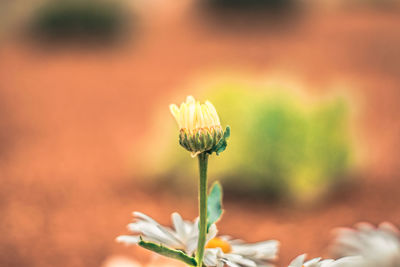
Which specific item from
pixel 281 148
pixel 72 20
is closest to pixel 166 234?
pixel 281 148

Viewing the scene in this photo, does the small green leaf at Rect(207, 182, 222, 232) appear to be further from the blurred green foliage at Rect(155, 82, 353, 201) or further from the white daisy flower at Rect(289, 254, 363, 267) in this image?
the blurred green foliage at Rect(155, 82, 353, 201)

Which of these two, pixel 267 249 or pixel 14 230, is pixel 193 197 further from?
pixel 267 249

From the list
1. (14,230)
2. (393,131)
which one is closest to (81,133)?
(14,230)

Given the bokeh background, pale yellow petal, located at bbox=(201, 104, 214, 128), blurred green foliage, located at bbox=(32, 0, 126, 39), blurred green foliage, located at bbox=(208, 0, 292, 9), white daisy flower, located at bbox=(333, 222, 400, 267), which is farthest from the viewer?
blurred green foliage, located at bbox=(208, 0, 292, 9)

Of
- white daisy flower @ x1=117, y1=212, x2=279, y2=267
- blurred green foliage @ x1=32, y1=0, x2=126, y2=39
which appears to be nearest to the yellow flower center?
white daisy flower @ x1=117, y1=212, x2=279, y2=267

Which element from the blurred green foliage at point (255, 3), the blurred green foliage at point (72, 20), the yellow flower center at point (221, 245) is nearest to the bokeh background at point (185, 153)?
the blurred green foliage at point (72, 20)

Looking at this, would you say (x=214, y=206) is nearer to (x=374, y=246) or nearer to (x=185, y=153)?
(x=374, y=246)

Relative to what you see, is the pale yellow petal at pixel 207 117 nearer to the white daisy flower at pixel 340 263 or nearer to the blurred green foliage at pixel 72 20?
the white daisy flower at pixel 340 263
